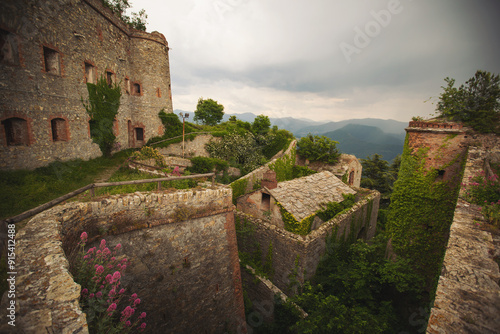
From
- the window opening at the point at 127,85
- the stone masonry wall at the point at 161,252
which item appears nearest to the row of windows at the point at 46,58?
the window opening at the point at 127,85

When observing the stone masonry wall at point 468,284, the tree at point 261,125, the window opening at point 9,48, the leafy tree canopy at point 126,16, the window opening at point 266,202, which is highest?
the leafy tree canopy at point 126,16

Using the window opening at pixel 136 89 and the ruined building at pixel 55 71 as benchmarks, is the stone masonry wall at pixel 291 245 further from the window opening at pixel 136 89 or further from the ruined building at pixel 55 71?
the window opening at pixel 136 89

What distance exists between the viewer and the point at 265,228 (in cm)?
998

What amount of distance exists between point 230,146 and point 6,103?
15.3 metres

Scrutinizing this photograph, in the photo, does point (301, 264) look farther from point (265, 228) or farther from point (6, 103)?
point (6, 103)

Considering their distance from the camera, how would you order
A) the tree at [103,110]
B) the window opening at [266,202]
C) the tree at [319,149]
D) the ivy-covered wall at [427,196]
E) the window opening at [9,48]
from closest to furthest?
the window opening at [9,48] → the ivy-covered wall at [427,196] → the window opening at [266,202] → the tree at [103,110] → the tree at [319,149]

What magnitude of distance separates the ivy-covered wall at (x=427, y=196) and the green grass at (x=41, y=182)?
52.9ft

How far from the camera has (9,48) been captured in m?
9.50

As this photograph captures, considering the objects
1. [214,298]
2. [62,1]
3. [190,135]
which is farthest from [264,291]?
[62,1]

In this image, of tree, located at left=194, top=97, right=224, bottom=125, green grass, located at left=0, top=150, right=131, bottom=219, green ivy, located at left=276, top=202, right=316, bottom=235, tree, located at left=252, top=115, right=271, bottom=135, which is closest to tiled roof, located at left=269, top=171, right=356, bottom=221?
green ivy, located at left=276, top=202, right=316, bottom=235

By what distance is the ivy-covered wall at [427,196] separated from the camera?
31.1ft

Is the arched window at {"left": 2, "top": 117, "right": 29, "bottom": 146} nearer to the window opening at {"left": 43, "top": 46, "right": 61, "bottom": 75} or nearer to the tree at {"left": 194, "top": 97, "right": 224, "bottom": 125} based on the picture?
the window opening at {"left": 43, "top": 46, "right": 61, "bottom": 75}

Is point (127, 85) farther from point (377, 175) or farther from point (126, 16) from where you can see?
point (377, 175)

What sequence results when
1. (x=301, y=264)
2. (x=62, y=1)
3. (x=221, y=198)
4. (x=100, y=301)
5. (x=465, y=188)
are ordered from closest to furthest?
(x=100, y=301), (x=465, y=188), (x=221, y=198), (x=301, y=264), (x=62, y=1)
